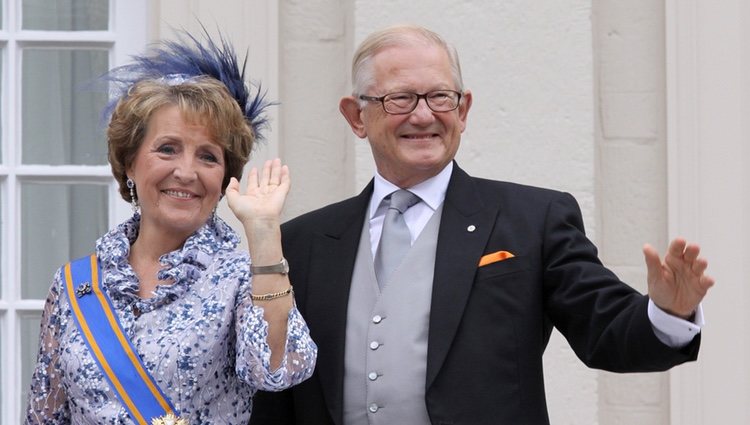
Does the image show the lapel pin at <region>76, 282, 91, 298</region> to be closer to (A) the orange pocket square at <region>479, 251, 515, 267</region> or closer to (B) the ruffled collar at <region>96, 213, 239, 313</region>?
(B) the ruffled collar at <region>96, 213, 239, 313</region>

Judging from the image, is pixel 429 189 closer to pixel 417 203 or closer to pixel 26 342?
pixel 417 203

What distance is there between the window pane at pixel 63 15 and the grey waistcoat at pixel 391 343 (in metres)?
1.82

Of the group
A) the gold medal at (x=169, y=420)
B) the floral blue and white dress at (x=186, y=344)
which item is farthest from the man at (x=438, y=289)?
the gold medal at (x=169, y=420)

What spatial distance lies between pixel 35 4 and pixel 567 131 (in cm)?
164

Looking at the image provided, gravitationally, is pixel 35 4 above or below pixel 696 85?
above

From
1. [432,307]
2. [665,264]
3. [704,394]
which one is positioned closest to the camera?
[665,264]

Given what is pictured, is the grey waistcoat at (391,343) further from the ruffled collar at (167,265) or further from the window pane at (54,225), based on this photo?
the window pane at (54,225)

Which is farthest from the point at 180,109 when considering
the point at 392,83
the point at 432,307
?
the point at 432,307

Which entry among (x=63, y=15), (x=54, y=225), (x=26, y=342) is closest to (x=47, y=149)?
(x=54, y=225)

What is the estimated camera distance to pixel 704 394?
414 centimetres

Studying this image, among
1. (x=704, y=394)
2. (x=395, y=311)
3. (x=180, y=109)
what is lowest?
(x=704, y=394)

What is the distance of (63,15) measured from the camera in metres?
4.52

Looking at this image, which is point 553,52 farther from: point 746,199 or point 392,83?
point 392,83

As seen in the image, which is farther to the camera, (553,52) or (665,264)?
(553,52)
